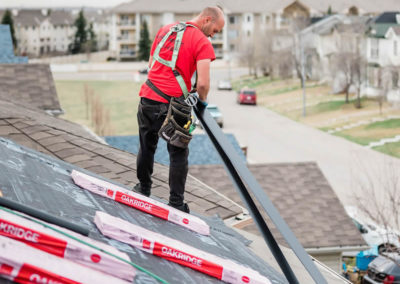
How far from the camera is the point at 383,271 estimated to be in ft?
57.0

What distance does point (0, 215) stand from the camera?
11.6 feet

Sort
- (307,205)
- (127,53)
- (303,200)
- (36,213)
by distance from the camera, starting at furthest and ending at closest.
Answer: (127,53), (303,200), (307,205), (36,213)

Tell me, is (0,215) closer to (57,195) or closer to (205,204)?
(57,195)

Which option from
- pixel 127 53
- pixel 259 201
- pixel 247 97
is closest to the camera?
pixel 259 201

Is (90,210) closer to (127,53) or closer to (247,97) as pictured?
(247,97)

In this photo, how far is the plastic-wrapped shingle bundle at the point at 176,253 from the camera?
14.0 feet

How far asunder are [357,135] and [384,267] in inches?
1063

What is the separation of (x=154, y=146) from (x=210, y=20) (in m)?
1.13

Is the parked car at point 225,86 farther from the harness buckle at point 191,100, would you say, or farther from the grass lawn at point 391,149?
the harness buckle at point 191,100

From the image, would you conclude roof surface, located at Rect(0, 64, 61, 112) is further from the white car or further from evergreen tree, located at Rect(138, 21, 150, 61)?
evergreen tree, located at Rect(138, 21, 150, 61)

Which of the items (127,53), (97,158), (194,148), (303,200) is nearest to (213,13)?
(97,158)

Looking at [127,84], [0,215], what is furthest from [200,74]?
[127,84]

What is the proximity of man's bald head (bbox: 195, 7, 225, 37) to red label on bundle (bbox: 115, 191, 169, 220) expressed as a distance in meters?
1.34

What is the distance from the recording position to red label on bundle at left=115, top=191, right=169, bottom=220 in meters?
5.25
